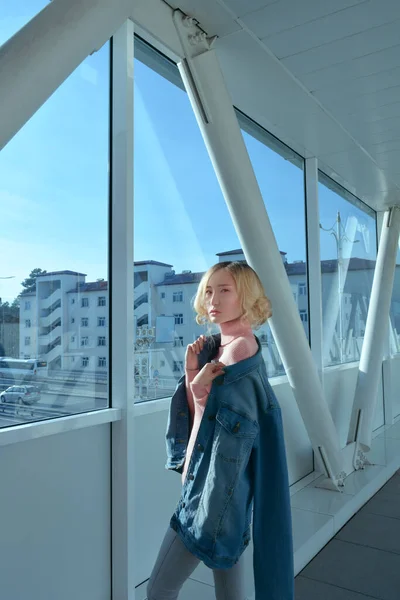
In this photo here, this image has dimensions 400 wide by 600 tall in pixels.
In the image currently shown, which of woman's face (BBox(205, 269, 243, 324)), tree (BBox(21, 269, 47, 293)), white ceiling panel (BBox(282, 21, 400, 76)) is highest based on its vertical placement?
white ceiling panel (BBox(282, 21, 400, 76))

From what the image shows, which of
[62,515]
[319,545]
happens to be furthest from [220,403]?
[319,545]

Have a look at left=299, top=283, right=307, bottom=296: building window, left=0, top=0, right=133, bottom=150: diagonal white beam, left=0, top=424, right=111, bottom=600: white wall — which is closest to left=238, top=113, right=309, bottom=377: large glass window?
left=299, top=283, right=307, bottom=296: building window

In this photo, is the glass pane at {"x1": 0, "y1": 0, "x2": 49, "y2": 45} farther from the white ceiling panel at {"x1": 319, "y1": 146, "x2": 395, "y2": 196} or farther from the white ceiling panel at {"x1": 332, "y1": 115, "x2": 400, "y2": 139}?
the white ceiling panel at {"x1": 319, "y1": 146, "x2": 395, "y2": 196}

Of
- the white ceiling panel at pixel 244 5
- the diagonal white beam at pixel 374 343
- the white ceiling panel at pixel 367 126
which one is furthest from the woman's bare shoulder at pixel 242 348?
the diagonal white beam at pixel 374 343

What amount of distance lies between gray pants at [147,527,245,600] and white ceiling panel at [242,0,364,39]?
229 centimetres

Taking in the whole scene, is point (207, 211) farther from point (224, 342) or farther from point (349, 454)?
point (349, 454)

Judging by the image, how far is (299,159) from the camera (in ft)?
15.5

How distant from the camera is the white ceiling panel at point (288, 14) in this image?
2.37 meters

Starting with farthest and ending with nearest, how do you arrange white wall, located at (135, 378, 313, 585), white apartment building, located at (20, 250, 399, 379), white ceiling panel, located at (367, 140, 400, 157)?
white ceiling panel, located at (367, 140, 400, 157)
white wall, located at (135, 378, 313, 585)
white apartment building, located at (20, 250, 399, 379)

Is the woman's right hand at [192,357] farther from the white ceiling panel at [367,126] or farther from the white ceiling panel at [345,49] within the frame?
the white ceiling panel at [367,126]

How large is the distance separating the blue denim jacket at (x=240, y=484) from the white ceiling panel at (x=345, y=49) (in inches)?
79.3

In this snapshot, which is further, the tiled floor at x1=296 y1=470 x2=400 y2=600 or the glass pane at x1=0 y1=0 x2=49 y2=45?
the tiled floor at x1=296 y1=470 x2=400 y2=600

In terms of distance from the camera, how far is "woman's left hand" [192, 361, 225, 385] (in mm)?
1456

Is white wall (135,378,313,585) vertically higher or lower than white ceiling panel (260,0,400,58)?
lower
